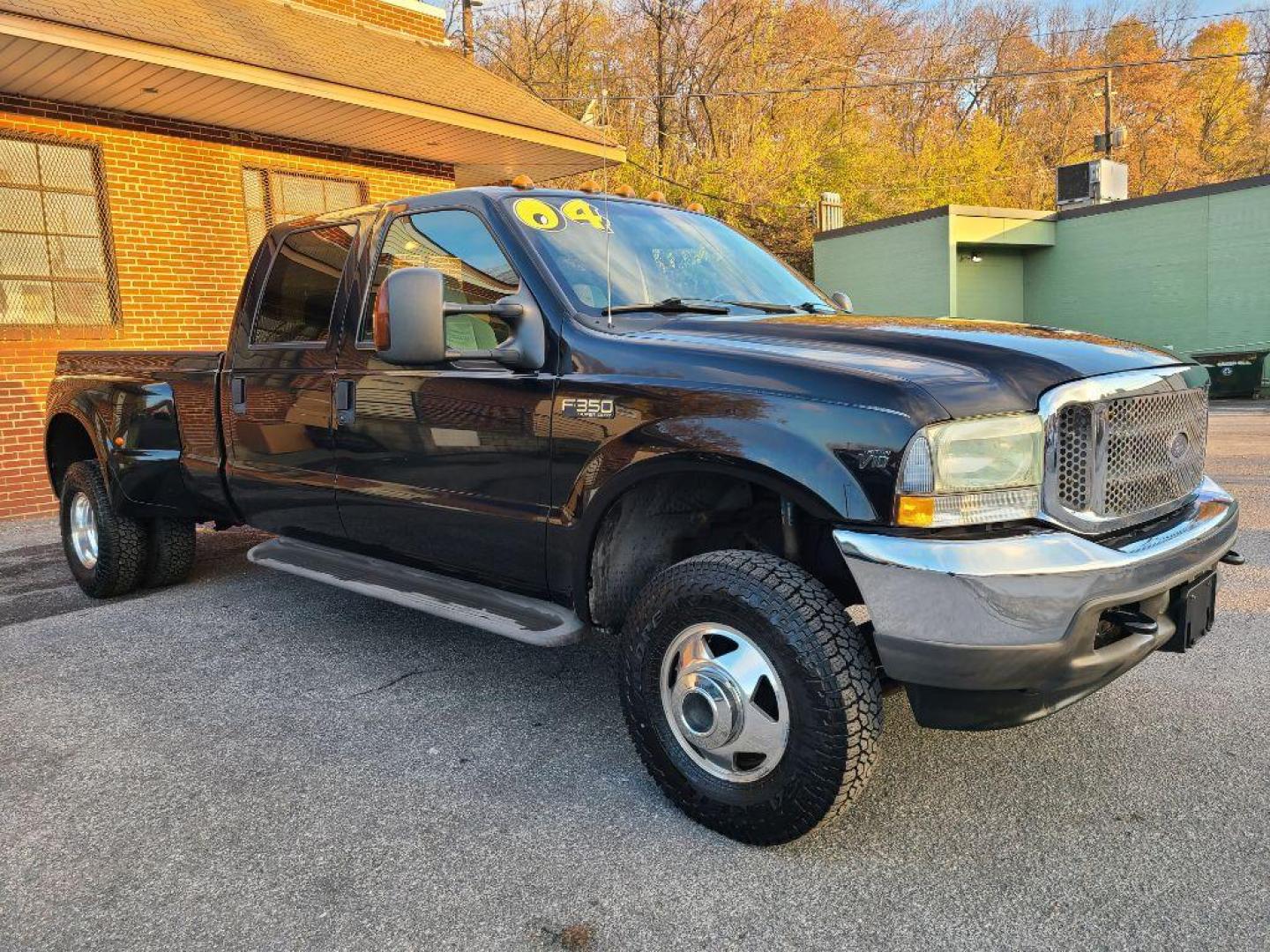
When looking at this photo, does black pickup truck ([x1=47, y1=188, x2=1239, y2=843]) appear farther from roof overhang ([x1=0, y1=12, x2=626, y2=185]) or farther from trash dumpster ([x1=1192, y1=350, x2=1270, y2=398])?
trash dumpster ([x1=1192, y1=350, x2=1270, y2=398])

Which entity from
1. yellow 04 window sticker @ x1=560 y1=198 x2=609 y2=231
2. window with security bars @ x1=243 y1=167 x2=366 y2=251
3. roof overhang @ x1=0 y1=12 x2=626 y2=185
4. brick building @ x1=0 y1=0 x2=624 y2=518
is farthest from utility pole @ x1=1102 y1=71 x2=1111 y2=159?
yellow 04 window sticker @ x1=560 y1=198 x2=609 y2=231

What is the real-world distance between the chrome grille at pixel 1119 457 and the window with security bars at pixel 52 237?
872cm

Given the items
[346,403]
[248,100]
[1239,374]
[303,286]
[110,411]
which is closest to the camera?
[346,403]

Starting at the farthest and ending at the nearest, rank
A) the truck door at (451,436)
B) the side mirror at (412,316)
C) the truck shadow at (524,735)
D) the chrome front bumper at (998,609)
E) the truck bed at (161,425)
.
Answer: the truck bed at (161,425)
the truck door at (451,436)
the side mirror at (412,316)
the truck shadow at (524,735)
the chrome front bumper at (998,609)

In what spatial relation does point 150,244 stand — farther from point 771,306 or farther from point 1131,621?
point 1131,621

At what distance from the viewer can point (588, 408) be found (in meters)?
3.03

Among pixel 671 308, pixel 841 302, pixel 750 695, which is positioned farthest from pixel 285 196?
pixel 750 695

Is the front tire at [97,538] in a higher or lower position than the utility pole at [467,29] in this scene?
lower

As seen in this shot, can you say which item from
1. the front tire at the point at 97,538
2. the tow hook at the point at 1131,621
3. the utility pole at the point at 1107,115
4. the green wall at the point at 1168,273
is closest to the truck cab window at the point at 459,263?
the tow hook at the point at 1131,621

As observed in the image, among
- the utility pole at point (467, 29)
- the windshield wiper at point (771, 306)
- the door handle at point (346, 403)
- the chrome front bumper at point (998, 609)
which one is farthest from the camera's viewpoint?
the utility pole at point (467, 29)

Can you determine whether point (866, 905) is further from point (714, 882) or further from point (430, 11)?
point (430, 11)

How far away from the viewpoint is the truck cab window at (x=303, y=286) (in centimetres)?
416

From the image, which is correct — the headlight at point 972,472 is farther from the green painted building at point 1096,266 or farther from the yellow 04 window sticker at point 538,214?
the green painted building at point 1096,266

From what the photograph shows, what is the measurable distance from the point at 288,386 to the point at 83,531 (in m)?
2.25
